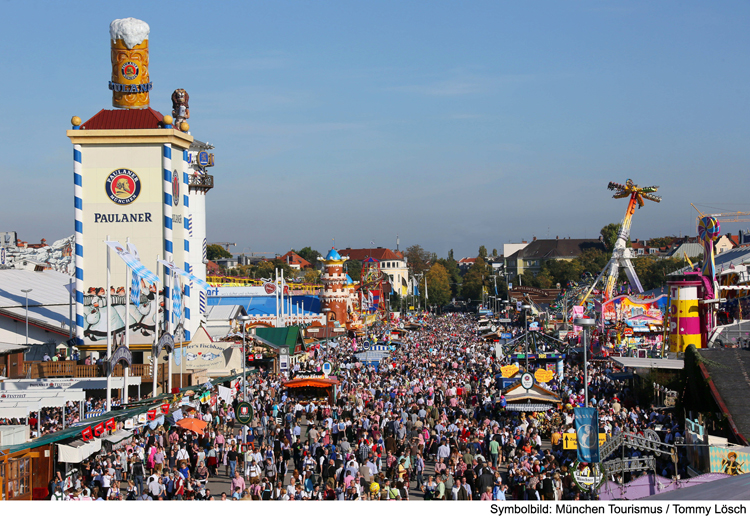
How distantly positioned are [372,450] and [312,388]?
38.8 ft

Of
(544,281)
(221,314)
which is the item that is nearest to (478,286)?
(544,281)

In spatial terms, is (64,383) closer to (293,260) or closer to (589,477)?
(589,477)

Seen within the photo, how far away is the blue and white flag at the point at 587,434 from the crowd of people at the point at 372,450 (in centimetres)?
75

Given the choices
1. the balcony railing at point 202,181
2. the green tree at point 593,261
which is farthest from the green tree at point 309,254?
the balcony railing at point 202,181

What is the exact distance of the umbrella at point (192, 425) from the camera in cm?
2072

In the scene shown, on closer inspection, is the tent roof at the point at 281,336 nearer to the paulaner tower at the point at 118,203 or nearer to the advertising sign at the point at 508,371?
the paulaner tower at the point at 118,203

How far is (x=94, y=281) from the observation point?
113ft

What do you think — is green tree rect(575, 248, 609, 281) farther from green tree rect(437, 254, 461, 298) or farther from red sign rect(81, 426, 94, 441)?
red sign rect(81, 426, 94, 441)

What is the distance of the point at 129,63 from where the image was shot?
3706 cm

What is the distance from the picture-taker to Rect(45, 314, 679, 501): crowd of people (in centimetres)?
1563

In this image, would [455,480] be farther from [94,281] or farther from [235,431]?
[94,281]

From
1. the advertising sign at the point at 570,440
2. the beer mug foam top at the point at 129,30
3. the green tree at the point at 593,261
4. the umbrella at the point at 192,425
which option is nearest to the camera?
the advertising sign at the point at 570,440

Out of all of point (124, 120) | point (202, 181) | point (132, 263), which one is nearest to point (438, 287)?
point (202, 181)
